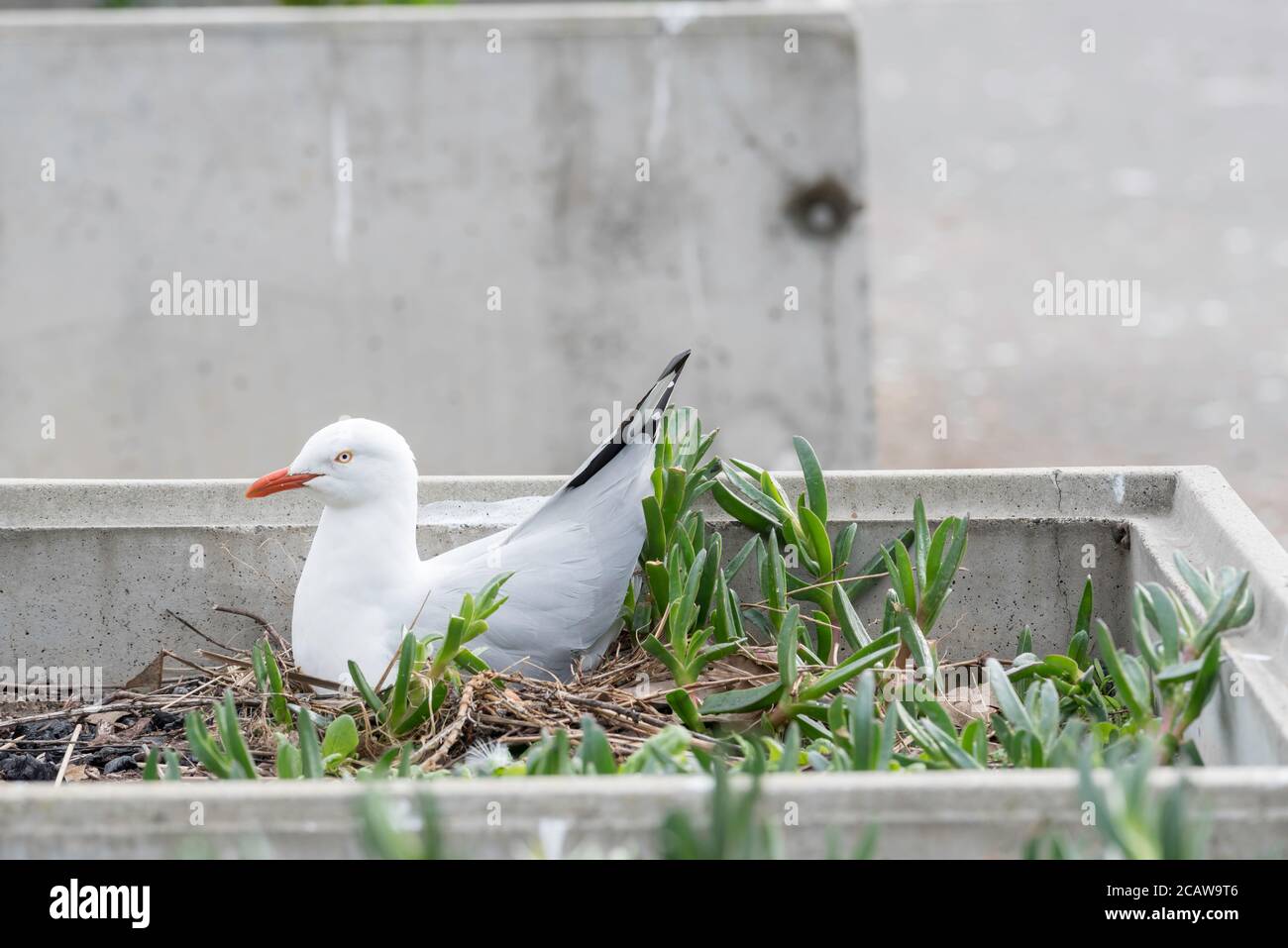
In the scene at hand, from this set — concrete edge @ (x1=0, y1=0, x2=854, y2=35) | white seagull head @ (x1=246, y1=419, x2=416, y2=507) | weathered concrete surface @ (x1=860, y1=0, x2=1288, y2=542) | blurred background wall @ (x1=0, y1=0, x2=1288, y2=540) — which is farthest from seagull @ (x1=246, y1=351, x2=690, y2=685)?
weathered concrete surface @ (x1=860, y1=0, x2=1288, y2=542)

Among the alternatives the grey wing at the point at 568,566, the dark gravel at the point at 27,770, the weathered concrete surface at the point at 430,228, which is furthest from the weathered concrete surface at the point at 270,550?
the weathered concrete surface at the point at 430,228

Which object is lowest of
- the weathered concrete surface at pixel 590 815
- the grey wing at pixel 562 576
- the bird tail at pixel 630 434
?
the weathered concrete surface at pixel 590 815

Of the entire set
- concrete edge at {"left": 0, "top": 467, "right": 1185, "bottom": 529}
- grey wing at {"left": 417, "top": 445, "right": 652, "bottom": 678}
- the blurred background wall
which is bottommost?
grey wing at {"left": 417, "top": 445, "right": 652, "bottom": 678}

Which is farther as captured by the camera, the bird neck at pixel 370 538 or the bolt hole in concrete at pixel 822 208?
the bolt hole in concrete at pixel 822 208

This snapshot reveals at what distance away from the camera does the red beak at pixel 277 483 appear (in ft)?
7.00

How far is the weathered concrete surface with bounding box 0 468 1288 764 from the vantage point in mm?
2266

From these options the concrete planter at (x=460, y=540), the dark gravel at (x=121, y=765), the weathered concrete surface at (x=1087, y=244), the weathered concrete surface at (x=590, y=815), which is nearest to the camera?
the weathered concrete surface at (x=590, y=815)

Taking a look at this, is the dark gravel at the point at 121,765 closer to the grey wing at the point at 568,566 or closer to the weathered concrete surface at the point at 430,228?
the grey wing at the point at 568,566

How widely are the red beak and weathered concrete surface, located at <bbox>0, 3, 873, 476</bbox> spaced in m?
2.41

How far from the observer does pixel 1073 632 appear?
7.39ft

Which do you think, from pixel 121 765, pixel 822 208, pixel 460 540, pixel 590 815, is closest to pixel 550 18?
pixel 822 208

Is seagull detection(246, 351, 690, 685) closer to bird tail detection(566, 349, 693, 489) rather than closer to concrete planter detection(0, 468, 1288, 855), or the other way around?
bird tail detection(566, 349, 693, 489)
